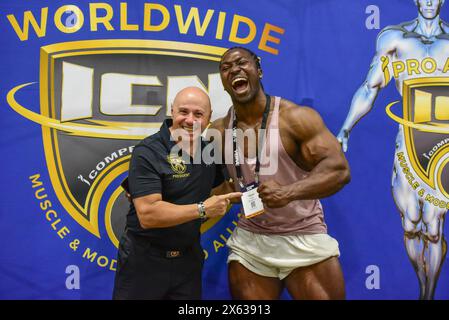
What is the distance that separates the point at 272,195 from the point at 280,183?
0.49 feet

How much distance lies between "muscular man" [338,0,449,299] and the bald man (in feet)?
3.23

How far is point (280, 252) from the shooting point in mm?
2260

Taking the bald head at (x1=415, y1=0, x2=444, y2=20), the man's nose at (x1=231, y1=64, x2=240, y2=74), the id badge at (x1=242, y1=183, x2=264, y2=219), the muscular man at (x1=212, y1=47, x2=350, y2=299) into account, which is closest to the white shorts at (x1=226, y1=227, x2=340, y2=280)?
Answer: the muscular man at (x1=212, y1=47, x2=350, y2=299)

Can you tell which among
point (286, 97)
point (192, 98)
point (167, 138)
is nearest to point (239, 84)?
point (192, 98)

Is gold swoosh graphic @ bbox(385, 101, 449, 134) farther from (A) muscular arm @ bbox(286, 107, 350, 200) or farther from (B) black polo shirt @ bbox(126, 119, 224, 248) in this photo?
(B) black polo shirt @ bbox(126, 119, 224, 248)

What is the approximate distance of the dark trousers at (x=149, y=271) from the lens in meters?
2.21

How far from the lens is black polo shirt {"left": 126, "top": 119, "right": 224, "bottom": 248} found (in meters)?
2.11

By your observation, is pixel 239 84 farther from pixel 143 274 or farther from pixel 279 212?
pixel 143 274

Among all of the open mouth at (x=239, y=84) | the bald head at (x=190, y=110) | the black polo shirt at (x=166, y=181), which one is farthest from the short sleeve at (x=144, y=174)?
the open mouth at (x=239, y=84)

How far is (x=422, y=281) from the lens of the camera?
2.76 m

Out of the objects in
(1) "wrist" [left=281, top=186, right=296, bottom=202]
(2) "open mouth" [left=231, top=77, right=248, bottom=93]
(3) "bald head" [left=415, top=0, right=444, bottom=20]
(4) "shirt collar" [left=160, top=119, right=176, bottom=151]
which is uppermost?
(3) "bald head" [left=415, top=0, right=444, bottom=20]
